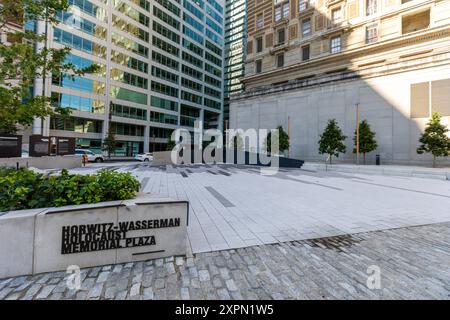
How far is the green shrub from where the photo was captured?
375 centimetres

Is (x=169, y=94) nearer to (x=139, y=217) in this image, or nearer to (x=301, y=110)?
(x=301, y=110)

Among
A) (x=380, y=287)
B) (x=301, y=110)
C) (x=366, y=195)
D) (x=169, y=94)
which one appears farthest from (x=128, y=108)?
(x=380, y=287)

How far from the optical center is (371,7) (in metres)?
31.7

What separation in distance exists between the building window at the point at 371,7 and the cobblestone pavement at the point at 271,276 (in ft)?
129

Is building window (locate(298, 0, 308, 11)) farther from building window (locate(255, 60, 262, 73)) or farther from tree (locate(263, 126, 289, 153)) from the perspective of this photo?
tree (locate(263, 126, 289, 153))

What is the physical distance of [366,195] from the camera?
33.2ft

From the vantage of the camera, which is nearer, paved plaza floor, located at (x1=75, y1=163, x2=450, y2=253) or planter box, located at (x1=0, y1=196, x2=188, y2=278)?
planter box, located at (x1=0, y1=196, x2=188, y2=278)

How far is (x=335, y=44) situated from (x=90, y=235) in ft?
137

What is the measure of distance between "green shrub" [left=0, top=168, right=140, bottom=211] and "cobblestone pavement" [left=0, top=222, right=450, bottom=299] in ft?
3.86

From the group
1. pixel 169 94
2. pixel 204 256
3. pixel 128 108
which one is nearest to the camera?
pixel 204 256

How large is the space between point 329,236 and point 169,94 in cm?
5780

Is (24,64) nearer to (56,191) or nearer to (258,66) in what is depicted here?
(56,191)

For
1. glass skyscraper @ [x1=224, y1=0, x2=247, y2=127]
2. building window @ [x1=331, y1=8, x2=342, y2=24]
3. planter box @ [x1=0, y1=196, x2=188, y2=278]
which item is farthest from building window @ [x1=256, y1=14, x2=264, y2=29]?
planter box @ [x1=0, y1=196, x2=188, y2=278]

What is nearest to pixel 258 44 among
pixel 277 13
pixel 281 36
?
Result: pixel 281 36
